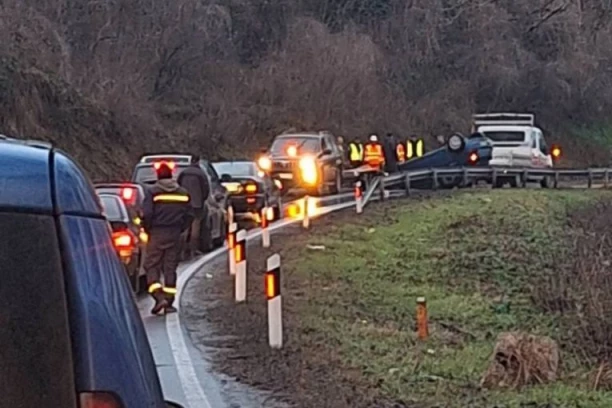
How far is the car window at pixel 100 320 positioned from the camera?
9.64 feet

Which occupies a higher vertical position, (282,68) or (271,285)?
(282,68)

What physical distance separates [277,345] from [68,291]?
32.4 ft

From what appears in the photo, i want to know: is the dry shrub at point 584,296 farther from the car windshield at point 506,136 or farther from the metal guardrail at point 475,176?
the car windshield at point 506,136

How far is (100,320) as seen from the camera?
9.84ft

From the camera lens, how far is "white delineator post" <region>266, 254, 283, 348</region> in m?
12.4

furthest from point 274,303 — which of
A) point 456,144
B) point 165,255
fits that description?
point 456,144

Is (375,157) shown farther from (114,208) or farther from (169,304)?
(169,304)

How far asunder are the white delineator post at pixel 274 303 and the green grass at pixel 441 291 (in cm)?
73

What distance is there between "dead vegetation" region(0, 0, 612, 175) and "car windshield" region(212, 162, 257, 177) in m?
5.59

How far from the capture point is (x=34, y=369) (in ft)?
9.29

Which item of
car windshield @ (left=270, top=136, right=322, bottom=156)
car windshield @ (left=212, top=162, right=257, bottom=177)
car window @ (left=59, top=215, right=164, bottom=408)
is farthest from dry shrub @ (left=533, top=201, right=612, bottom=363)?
car windshield @ (left=270, top=136, right=322, bottom=156)

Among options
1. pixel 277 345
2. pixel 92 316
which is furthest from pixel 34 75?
pixel 92 316

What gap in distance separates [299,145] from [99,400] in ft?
109

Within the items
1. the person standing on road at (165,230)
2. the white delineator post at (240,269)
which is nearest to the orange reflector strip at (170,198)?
the person standing on road at (165,230)
